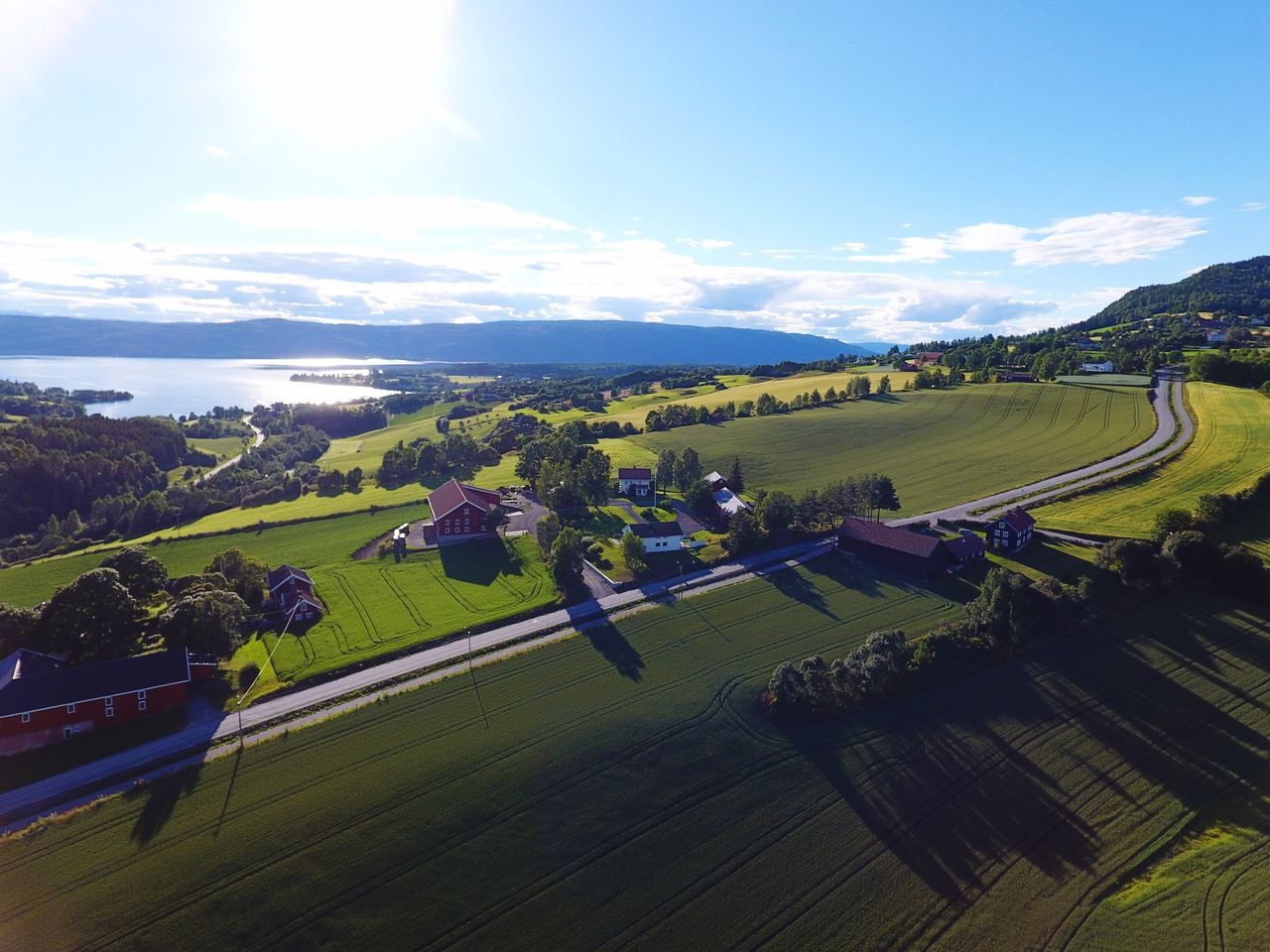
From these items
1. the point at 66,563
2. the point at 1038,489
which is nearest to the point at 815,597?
the point at 1038,489

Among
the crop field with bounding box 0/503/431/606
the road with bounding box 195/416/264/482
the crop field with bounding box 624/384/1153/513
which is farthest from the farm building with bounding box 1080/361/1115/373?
the road with bounding box 195/416/264/482

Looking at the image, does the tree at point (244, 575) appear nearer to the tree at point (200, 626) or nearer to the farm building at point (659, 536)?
the tree at point (200, 626)

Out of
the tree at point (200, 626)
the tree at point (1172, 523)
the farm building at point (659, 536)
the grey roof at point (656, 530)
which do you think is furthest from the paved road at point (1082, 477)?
the tree at point (200, 626)

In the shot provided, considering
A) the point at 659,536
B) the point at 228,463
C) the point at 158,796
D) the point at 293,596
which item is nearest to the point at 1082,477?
the point at 659,536

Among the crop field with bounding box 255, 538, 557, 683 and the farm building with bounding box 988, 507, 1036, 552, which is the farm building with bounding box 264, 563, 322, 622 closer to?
the crop field with bounding box 255, 538, 557, 683

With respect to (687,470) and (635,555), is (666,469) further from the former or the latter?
(635,555)

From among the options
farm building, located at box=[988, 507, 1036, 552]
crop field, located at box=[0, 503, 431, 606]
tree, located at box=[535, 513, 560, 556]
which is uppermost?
farm building, located at box=[988, 507, 1036, 552]
